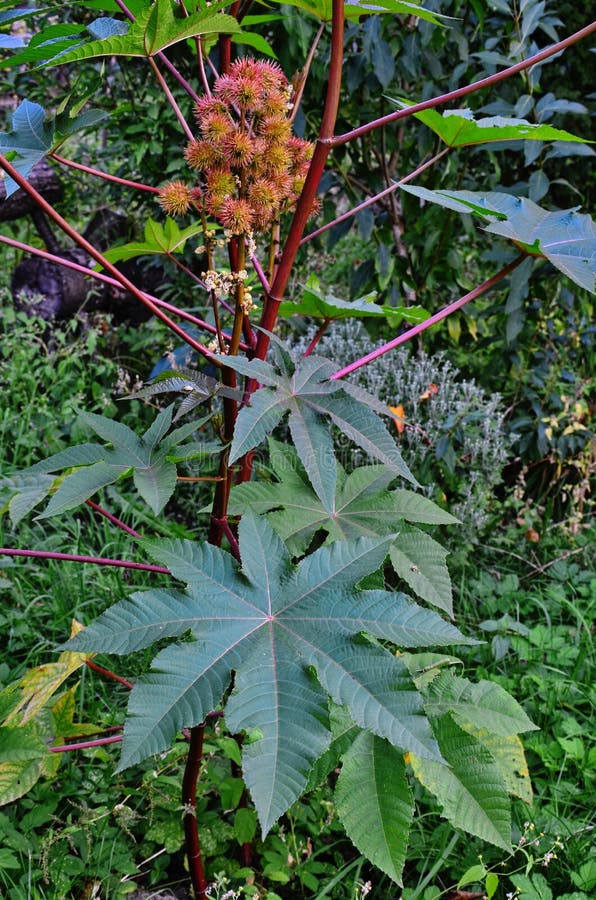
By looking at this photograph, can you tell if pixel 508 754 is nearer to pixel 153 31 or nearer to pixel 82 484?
pixel 82 484

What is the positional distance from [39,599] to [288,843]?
1210 mm

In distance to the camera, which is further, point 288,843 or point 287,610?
point 288,843

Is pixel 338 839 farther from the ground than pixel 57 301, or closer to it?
closer to it

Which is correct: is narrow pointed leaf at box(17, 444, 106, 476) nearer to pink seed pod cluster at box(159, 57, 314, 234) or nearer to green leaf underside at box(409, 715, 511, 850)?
pink seed pod cluster at box(159, 57, 314, 234)

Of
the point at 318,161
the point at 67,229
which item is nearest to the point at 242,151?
the point at 318,161

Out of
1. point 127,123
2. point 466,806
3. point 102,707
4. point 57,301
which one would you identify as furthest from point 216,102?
point 57,301

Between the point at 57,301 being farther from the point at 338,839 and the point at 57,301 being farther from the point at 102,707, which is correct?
the point at 338,839

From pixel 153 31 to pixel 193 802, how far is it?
1.19 metres

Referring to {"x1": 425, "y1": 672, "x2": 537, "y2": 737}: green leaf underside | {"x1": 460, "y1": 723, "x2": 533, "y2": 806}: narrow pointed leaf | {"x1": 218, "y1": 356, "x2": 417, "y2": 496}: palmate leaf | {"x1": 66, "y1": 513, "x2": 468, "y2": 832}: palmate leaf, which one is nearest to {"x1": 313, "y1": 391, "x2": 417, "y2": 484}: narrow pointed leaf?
{"x1": 218, "y1": 356, "x2": 417, "y2": 496}: palmate leaf

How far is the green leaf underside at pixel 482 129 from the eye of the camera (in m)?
1.08

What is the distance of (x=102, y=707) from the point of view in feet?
6.72

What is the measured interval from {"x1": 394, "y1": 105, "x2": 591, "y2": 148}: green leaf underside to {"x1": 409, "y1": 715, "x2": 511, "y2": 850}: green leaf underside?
91cm

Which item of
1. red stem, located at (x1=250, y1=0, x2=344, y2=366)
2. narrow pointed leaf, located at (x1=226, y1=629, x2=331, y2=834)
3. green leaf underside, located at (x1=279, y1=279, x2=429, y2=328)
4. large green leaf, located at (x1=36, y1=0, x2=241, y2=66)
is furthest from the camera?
green leaf underside, located at (x1=279, y1=279, x2=429, y2=328)

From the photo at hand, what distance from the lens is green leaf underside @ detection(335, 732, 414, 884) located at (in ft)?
3.13
